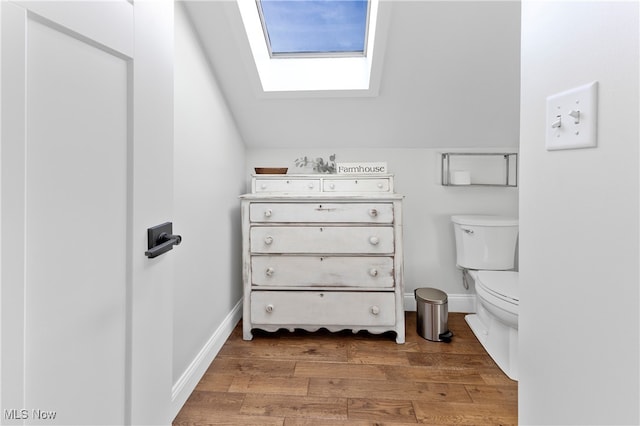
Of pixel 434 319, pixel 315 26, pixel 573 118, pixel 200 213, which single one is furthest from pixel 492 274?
pixel 315 26

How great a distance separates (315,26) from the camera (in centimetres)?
200

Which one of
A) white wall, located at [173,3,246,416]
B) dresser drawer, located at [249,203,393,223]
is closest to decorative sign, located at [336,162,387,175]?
dresser drawer, located at [249,203,393,223]

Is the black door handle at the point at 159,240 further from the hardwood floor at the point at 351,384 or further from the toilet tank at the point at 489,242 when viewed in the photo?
the toilet tank at the point at 489,242

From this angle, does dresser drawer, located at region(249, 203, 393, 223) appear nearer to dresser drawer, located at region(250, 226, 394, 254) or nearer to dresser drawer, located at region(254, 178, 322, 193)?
dresser drawer, located at region(250, 226, 394, 254)

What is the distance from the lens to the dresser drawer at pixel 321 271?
2006mm

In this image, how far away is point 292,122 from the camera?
2273 mm

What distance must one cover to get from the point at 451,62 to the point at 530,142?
1.40m

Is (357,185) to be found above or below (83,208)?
above

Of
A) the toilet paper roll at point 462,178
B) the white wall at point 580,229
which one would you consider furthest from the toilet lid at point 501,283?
the white wall at point 580,229

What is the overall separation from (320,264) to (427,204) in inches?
39.8

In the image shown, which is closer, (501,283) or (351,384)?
(351,384)

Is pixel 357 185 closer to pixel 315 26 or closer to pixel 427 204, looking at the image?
pixel 427 204

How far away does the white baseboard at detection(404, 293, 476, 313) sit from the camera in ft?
8.14

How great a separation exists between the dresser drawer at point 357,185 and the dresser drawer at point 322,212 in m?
0.27
